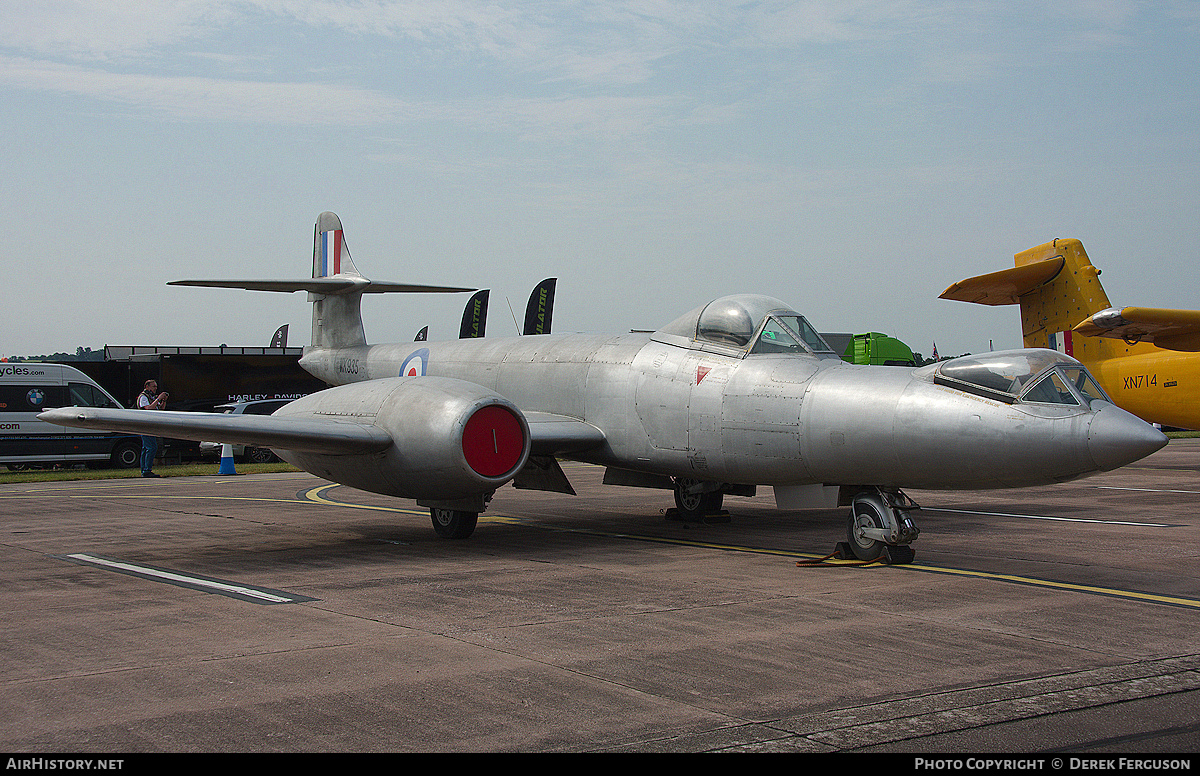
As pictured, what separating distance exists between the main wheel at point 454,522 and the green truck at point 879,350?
98.8 ft

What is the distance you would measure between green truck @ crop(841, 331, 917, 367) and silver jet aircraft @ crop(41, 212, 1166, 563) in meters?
28.3

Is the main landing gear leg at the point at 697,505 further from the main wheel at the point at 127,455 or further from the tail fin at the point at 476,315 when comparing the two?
the tail fin at the point at 476,315

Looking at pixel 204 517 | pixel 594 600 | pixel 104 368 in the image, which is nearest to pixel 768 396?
pixel 594 600

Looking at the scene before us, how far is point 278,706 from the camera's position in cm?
455

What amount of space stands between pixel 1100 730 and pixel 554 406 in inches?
316

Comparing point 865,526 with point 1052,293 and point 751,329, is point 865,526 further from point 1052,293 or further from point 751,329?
point 1052,293

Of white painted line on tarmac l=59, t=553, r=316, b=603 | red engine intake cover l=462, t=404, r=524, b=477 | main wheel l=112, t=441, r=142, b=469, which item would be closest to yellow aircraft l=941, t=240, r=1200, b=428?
red engine intake cover l=462, t=404, r=524, b=477

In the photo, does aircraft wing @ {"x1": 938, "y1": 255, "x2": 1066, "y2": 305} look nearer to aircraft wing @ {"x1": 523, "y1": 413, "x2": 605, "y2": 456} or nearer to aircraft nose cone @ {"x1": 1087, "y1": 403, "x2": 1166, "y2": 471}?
aircraft wing @ {"x1": 523, "y1": 413, "x2": 605, "y2": 456}

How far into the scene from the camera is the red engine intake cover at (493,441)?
929cm

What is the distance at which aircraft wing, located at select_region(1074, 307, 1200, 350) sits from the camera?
17359 mm

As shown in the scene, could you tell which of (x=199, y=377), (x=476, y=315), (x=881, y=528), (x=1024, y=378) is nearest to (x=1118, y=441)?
(x=1024, y=378)

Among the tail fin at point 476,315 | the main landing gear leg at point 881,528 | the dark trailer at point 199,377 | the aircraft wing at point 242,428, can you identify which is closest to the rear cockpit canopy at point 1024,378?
the main landing gear leg at point 881,528

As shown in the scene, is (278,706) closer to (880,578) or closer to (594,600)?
(594,600)

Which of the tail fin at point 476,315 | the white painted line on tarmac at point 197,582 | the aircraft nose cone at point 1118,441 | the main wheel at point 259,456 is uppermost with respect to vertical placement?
the tail fin at point 476,315
